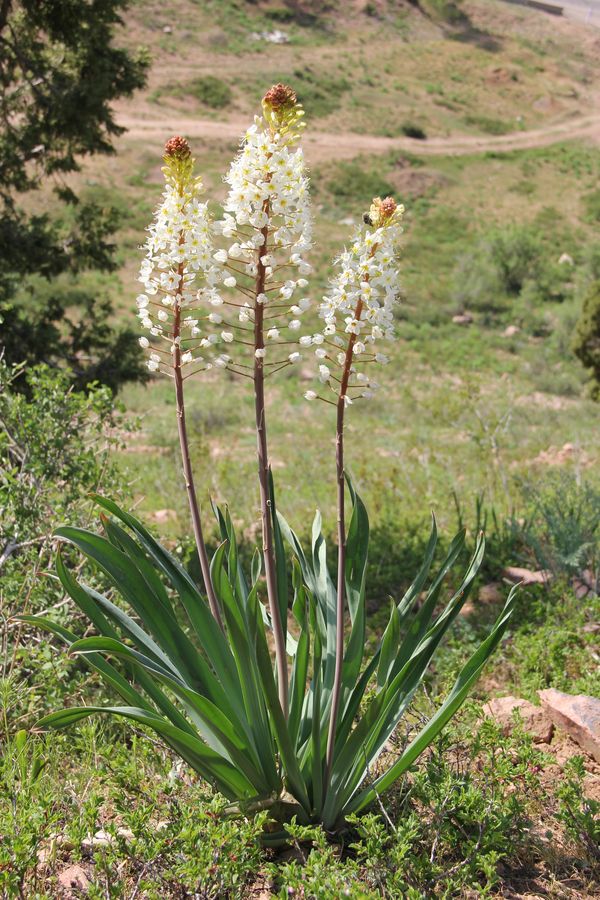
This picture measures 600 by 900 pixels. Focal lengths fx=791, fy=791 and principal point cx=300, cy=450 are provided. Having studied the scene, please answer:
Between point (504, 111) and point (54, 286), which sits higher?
point (504, 111)

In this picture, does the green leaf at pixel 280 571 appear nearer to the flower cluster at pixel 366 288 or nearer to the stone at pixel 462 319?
the flower cluster at pixel 366 288

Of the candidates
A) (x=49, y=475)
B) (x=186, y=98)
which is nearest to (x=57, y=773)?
(x=49, y=475)

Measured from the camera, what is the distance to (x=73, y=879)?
8.11 ft

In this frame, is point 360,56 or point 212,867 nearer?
point 212,867

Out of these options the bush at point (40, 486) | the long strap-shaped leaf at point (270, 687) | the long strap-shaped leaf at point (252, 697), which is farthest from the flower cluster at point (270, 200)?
the bush at point (40, 486)

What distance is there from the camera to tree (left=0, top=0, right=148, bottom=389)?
704 centimetres

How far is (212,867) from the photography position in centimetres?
216

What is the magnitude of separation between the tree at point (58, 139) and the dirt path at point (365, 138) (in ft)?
88.8

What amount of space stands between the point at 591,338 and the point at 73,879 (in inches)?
521

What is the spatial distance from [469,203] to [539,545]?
32960 millimetres

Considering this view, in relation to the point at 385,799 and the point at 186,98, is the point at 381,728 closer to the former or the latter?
the point at 385,799

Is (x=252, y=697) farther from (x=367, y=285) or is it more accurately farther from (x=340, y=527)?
(x=367, y=285)

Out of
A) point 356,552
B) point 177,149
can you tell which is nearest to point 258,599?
point 356,552

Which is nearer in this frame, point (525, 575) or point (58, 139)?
point (525, 575)
